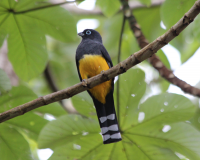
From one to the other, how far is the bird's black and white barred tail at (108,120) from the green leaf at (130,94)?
0.36ft

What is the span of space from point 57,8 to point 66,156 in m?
1.96

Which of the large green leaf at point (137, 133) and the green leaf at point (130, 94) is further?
the green leaf at point (130, 94)

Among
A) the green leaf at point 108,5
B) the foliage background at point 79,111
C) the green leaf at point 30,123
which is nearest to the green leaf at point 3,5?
the foliage background at point 79,111

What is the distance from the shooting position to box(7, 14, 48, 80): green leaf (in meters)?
3.36

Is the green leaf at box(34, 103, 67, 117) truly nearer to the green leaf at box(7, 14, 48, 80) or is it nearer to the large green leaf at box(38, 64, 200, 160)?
the large green leaf at box(38, 64, 200, 160)

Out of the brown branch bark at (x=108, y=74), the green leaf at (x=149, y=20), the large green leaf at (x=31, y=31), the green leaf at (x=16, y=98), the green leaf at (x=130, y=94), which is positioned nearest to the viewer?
the brown branch bark at (x=108, y=74)

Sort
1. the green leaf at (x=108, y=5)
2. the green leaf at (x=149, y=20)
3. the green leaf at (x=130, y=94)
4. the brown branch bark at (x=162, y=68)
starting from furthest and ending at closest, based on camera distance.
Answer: the green leaf at (x=149, y=20) < the green leaf at (x=108, y=5) < the green leaf at (x=130, y=94) < the brown branch bark at (x=162, y=68)

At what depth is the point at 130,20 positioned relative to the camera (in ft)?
11.7

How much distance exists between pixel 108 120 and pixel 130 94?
432 millimetres

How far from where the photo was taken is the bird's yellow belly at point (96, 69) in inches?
132

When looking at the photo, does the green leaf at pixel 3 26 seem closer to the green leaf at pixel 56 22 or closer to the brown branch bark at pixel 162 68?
the green leaf at pixel 56 22

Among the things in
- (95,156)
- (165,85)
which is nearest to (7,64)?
(95,156)

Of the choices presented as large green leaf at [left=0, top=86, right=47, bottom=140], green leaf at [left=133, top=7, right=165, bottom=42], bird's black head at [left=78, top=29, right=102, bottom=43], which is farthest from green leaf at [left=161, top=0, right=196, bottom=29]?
large green leaf at [left=0, top=86, right=47, bottom=140]

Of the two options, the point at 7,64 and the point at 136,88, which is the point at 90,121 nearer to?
the point at 136,88
